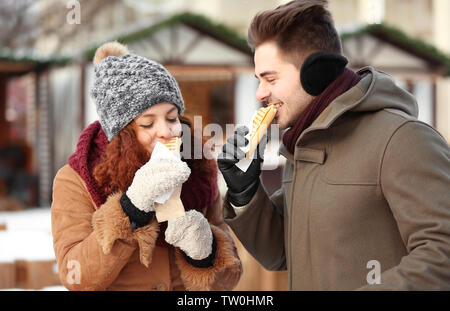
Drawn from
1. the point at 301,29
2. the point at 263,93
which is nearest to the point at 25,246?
the point at 263,93

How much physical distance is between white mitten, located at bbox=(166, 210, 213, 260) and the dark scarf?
180mm

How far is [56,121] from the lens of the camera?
1438cm

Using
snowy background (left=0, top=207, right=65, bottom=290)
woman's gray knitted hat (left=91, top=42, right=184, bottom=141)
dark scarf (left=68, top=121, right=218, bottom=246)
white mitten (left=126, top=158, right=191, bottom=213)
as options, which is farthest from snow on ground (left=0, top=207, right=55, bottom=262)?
white mitten (left=126, top=158, right=191, bottom=213)

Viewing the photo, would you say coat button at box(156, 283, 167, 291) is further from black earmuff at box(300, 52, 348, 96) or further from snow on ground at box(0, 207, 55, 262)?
snow on ground at box(0, 207, 55, 262)

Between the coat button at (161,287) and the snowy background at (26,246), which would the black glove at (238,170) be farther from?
the snowy background at (26,246)

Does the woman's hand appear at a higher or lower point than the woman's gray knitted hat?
lower

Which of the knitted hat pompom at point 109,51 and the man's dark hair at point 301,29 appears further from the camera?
the knitted hat pompom at point 109,51

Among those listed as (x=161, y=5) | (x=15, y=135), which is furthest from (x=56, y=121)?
(x=161, y=5)

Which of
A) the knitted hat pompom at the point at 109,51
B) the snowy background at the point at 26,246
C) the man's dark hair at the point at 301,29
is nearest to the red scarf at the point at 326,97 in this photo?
the man's dark hair at the point at 301,29

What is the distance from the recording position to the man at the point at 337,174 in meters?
1.92

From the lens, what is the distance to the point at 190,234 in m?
2.35

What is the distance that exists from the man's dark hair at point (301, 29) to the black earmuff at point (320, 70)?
0.08 meters

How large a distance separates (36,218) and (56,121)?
3.81 metres

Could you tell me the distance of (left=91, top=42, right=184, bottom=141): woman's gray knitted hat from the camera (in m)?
2.44
